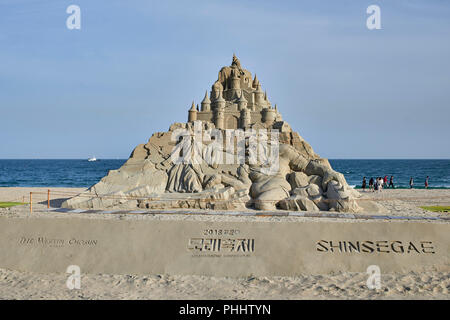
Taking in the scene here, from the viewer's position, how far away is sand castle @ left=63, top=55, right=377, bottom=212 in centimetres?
1296

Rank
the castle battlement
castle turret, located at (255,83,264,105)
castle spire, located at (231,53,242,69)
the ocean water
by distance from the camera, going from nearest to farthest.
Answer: the castle battlement < castle turret, located at (255,83,264,105) < castle spire, located at (231,53,242,69) < the ocean water

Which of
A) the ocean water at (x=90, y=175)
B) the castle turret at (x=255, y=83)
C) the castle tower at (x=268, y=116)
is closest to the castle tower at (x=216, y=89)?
the castle turret at (x=255, y=83)

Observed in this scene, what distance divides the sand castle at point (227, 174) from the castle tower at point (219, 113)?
53 millimetres

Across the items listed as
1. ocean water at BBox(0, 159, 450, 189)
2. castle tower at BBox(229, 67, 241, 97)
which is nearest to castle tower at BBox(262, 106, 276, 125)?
castle tower at BBox(229, 67, 241, 97)

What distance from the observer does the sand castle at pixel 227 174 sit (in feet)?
42.5

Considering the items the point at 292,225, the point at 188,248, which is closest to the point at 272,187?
the point at 292,225

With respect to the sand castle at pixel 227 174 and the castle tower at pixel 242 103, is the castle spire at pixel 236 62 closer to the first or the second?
the castle tower at pixel 242 103

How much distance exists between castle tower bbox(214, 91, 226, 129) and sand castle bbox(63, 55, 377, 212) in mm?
53

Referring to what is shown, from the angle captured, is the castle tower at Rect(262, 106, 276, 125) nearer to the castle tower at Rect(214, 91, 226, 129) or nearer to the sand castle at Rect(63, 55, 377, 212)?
the sand castle at Rect(63, 55, 377, 212)

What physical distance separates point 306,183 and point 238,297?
25.0 ft

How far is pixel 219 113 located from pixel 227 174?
449 cm

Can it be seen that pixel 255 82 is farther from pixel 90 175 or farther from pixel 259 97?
pixel 90 175

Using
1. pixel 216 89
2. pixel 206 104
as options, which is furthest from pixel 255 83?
pixel 206 104
